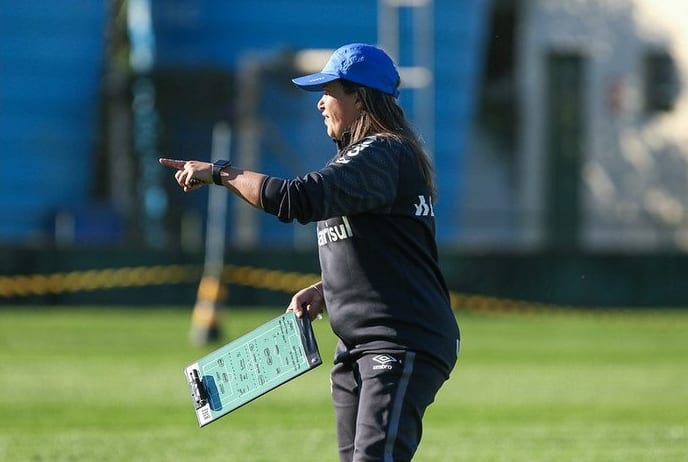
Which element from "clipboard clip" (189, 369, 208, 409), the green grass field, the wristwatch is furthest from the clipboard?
the green grass field

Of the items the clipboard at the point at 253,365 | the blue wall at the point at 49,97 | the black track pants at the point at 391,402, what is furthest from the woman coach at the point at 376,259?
the blue wall at the point at 49,97

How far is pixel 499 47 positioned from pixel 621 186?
5.32 m

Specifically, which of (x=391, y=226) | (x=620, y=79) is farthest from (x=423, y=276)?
(x=620, y=79)

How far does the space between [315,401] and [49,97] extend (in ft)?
71.9

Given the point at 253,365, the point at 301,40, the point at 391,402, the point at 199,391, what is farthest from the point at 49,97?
the point at 391,402

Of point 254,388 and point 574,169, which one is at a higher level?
point 254,388

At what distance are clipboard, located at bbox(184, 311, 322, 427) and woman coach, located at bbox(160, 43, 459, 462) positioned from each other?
0.15 meters

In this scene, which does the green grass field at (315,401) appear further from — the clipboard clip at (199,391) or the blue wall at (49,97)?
the blue wall at (49,97)

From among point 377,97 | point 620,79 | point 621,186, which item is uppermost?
point 377,97

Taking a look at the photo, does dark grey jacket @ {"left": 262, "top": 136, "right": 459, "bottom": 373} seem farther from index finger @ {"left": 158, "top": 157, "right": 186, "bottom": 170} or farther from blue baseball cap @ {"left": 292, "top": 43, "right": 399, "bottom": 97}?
index finger @ {"left": 158, "top": 157, "right": 186, "bottom": 170}

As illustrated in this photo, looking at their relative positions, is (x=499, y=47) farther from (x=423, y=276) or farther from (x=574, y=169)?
(x=423, y=276)

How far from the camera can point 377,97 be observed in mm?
6340

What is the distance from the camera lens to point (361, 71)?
628 cm

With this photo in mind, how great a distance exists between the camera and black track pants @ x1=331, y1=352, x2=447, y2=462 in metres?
6.09
